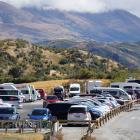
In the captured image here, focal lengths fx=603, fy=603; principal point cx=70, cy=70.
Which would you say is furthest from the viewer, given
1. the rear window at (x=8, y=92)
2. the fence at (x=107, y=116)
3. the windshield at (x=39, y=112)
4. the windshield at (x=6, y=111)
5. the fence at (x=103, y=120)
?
the rear window at (x=8, y=92)

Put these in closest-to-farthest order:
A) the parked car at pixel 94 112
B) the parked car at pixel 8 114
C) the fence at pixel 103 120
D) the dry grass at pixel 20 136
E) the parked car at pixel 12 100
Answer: the dry grass at pixel 20 136 → the fence at pixel 103 120 → the parked car at pixel 8 114 → the parked car at pixel 94 112 → the parked car at pixel 12 100

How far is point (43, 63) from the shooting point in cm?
14138

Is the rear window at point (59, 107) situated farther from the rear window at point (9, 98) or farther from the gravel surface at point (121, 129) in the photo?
the rear window at point (9, 98)

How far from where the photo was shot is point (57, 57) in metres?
150

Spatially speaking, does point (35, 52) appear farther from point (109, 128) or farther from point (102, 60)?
point (109, 128)

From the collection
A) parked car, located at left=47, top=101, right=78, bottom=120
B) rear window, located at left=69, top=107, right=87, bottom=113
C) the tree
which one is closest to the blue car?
rear window, located at left=69, top=107, right=87, bottom=113

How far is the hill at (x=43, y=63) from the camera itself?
13088 centimetres

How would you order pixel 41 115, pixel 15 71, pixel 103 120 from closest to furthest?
pixel 41 115 → pixel 103 120 → pixel 15 71

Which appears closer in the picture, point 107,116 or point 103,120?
point 103,120

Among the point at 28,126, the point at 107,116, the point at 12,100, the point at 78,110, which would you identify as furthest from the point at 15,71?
the point at 28,126

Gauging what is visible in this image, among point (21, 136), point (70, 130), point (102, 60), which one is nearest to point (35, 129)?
point (21, 136)

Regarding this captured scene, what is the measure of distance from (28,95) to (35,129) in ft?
127

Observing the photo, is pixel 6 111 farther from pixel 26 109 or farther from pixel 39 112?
pixel 26 109

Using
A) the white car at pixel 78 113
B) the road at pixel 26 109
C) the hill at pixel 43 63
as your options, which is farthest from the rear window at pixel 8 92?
the hill at pixel 43 63
